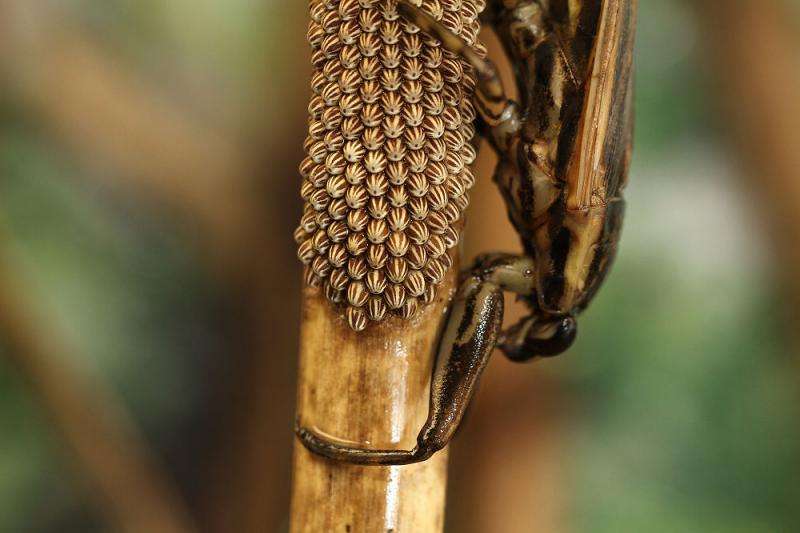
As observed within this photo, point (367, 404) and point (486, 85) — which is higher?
point (486, 85)

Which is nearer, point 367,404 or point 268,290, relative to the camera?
point 367,404

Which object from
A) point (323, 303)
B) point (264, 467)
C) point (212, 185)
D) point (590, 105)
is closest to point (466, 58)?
point (590, 105)

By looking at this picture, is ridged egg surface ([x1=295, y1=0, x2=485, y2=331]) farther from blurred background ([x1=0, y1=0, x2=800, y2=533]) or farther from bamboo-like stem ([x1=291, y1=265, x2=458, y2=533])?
blurred background ([x1=0, y1=0, x2=800, y2=533])

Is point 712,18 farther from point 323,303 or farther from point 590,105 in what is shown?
point 323,303

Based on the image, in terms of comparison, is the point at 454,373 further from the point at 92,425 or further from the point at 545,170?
the point at 92,425

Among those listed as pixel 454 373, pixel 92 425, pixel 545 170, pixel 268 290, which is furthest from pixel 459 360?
pixel 92 425

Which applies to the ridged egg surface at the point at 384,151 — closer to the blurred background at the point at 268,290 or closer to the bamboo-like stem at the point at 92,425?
the blurred background at the point at 268,290

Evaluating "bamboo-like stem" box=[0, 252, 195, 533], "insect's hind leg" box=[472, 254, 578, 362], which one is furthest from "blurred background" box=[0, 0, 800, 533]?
"insect's hind leg" box=[472, 254, 578, 362]
